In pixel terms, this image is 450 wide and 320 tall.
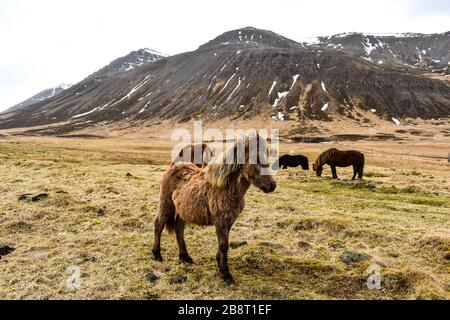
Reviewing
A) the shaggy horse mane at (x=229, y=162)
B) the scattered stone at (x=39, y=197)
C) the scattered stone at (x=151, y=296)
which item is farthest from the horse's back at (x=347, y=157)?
the scattered stone at (x=151, y=296)

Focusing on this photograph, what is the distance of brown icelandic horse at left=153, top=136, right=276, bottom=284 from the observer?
8945mm

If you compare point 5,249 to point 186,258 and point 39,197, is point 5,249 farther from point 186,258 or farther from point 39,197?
point 39,197

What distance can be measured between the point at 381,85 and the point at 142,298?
213 m

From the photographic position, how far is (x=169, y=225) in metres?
11.4

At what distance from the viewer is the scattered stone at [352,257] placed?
35.7ft

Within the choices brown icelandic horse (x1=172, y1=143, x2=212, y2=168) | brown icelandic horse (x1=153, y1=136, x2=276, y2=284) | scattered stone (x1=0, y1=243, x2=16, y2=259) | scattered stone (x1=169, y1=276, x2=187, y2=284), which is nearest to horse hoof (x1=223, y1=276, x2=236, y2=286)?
brown icelandic horse (x1=153, y1=136, x2=276, y2=284)

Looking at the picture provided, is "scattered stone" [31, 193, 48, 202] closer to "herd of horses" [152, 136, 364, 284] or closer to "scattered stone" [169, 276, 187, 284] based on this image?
Answer: "herd of horses" [152, 136, 364, 284]

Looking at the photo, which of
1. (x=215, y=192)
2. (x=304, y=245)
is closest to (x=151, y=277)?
(x=215, y=192)

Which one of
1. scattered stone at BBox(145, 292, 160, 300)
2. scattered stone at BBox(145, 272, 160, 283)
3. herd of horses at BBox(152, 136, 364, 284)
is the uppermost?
herd of horses at BBox(152, 136, 364, 284)

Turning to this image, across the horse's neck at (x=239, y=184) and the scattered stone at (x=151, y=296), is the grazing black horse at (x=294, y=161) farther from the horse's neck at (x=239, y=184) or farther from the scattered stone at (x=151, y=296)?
the scattered stone at (x=151, y=296)

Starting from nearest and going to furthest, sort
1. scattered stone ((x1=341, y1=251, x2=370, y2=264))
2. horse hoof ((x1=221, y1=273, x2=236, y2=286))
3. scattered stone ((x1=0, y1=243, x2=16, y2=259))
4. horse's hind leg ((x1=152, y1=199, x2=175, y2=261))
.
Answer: horse hoof ((x1=221, y1=273, x2=236, y2=286)), scattered stone ((x1=341, y1=251, x2=370, y2=264)), horse's hind leg ((x1=152, y1=199, x2=175, y2=261)), scattered stone ((x1=0, y1=243, x2=16, y2=259))

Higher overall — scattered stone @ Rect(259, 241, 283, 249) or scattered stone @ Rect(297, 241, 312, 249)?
scattered stone @ Rect(259, 241, 283, 249)
